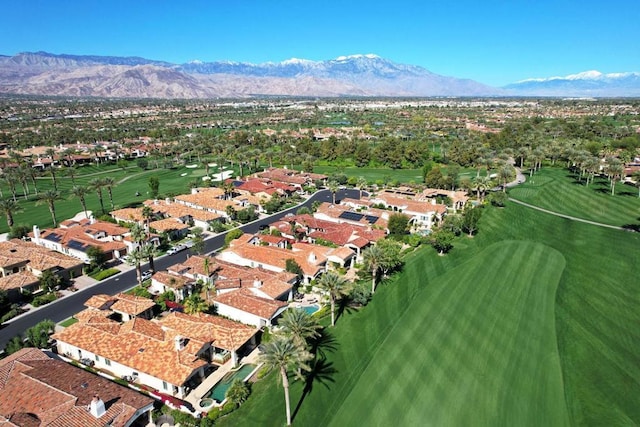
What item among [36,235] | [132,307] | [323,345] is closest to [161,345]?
[132,307]

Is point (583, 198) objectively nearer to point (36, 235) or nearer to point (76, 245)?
point (76, 245)

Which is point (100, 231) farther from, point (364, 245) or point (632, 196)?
point (632, 196)

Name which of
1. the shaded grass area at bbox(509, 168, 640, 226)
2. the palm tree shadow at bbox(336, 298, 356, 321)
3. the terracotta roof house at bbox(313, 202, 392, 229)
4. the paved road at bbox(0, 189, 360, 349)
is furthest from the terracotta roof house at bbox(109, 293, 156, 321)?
the shaded grass area at bbox(509, 168, 640, 226)

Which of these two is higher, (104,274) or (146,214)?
(146,214)

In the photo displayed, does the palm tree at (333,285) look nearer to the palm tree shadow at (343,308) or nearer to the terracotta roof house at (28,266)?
the palm tree shadow at (343,308)

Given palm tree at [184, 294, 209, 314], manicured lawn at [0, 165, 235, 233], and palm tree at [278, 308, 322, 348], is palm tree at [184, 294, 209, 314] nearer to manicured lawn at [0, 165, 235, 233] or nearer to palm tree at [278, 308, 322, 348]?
palm tree at [278, 308, 322, 348]

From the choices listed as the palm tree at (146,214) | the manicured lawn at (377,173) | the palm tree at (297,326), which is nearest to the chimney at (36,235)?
the palm tree at (146,214)

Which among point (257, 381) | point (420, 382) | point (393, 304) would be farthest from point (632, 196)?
point (257, 381)

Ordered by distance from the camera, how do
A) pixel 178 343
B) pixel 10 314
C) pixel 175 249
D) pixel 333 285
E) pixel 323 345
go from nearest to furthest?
1. pixel 178 343
2. pixel 323 345
3. pixel 333 285
4. pixel 10 314
5. pixel 175 249
